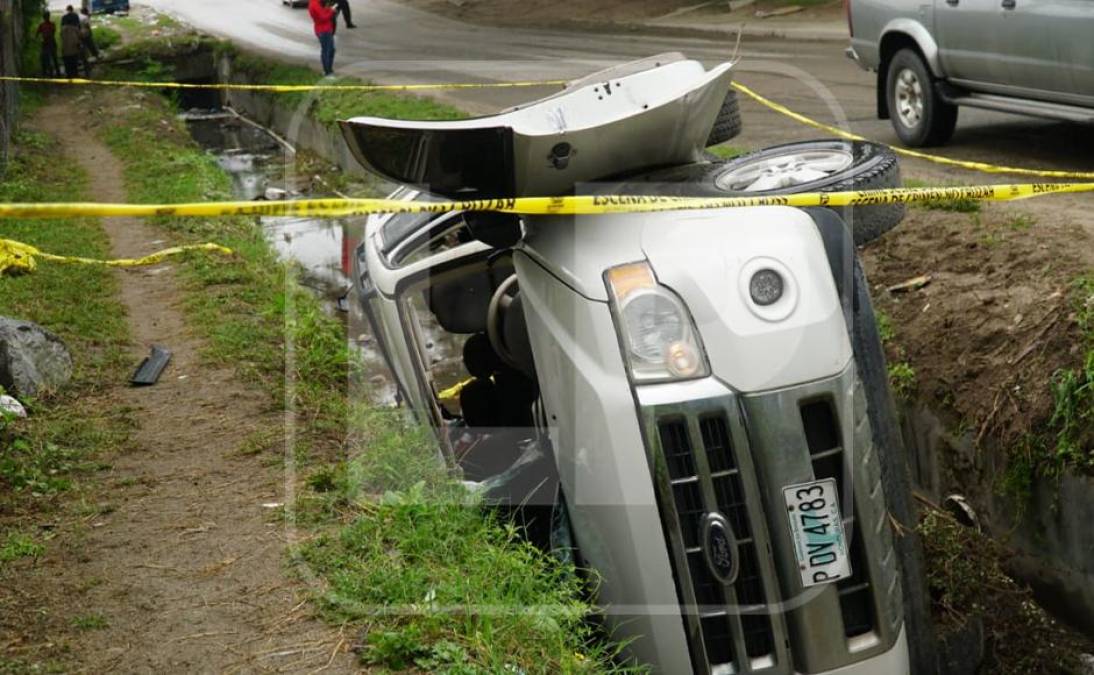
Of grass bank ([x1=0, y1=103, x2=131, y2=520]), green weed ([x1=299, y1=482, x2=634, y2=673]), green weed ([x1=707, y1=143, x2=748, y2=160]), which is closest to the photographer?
green weed ([x1=299, y1=482, x2=634, y2=673])

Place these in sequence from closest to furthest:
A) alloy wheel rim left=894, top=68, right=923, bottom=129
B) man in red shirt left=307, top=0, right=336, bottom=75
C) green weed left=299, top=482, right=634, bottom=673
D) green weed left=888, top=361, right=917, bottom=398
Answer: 1. green weed left=299, top=482, right=634, bottom=673
2. green weed left=888, top=361, right=917, bottom=398
3. alloy wheel rim left=894, top=68, right=923, bottom=129
4. man in red shirt left=307, top=0, right=336, bottom=75

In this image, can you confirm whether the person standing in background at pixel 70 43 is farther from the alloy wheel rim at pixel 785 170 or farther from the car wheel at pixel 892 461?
the car wheel at pixel 892 461

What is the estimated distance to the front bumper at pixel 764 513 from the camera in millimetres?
4480

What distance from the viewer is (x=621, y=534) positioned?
4.65 metres

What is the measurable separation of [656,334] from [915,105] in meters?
7.88

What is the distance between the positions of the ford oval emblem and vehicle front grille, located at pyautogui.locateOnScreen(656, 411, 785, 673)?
0.09 ft

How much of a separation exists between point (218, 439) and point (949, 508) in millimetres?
3688

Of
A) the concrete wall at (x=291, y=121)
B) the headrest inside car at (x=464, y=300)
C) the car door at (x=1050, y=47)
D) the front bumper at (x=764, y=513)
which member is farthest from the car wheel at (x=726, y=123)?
the concrete wall at (x=291, y=121)

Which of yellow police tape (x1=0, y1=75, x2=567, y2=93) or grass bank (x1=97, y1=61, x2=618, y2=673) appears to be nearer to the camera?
grass bank (x1=97, y1=61, x2=618, y2=673)

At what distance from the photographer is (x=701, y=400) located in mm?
4469

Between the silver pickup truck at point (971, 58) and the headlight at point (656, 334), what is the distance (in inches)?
243

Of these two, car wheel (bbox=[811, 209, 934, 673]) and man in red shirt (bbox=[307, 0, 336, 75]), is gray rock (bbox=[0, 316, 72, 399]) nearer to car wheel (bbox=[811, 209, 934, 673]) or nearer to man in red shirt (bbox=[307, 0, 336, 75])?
car wheel (bbox=[811, 209, 934, 673])

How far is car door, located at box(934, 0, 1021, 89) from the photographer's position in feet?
34.2

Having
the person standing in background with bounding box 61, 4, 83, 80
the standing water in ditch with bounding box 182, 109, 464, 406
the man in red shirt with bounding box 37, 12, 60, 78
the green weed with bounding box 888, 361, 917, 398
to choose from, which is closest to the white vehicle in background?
the standing water in ditch with bounding box 182, 109, 464, 406
